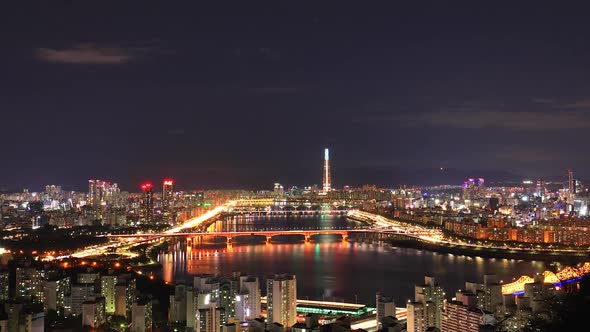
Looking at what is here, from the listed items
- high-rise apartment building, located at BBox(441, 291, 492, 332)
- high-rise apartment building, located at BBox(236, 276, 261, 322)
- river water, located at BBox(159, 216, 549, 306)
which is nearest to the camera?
high-rise apartment building, located at BBox(441, 291, 492, 332)

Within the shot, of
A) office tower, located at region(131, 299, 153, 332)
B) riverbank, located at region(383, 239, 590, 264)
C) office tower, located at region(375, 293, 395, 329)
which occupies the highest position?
office tower, located at region(375, 293, 395, 329)

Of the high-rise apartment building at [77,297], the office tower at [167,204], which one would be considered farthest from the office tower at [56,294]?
the office tower at [167,204]

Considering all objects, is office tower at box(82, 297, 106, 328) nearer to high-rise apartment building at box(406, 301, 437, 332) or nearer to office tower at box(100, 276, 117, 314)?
office tower at box(100, 276, 117, 314)

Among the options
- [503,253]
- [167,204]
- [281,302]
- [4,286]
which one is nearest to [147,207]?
[167,204]

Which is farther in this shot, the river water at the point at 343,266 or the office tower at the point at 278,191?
the office tower at the point at 278,191

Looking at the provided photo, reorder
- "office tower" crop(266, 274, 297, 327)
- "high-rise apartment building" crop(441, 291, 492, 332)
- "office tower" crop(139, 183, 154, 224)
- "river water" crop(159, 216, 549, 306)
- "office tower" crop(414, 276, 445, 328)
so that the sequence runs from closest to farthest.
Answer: "high-rise apartment building" crop(441, 291, 492, 332)
"office tower" crop(414, 276, 445, 328)
"office tower" crop(266, 274, 297, 327)
"river water" crop(159, 216, 549, 306)
"office tower" crop(139, 183, 154, 224)

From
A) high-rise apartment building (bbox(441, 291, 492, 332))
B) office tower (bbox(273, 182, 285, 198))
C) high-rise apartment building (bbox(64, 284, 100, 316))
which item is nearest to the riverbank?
high-rise apartment building (bbox(441, 291, 492, 332))

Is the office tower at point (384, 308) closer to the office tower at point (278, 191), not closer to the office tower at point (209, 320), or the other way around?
the office tower at point (209, 320)
